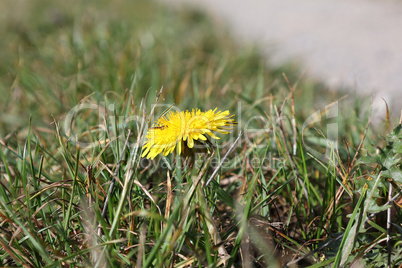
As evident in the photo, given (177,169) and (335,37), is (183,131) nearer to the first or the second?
(177,169)

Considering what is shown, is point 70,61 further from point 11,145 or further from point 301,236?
point 301,236

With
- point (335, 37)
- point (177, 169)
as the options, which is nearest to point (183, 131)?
point (177, 169)

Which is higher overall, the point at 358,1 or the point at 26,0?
the point at 358,1

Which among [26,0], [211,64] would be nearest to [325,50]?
[211,64]

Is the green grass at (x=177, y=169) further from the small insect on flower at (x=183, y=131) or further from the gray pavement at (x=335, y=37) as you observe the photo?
the gray pavement at (x=335, y=37)

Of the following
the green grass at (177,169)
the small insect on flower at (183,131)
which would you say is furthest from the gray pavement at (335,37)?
the small insect on flower at (183,131)

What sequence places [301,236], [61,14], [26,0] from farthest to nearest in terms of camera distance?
1. [26,0]
2. [61,14]
3. [301,236]
